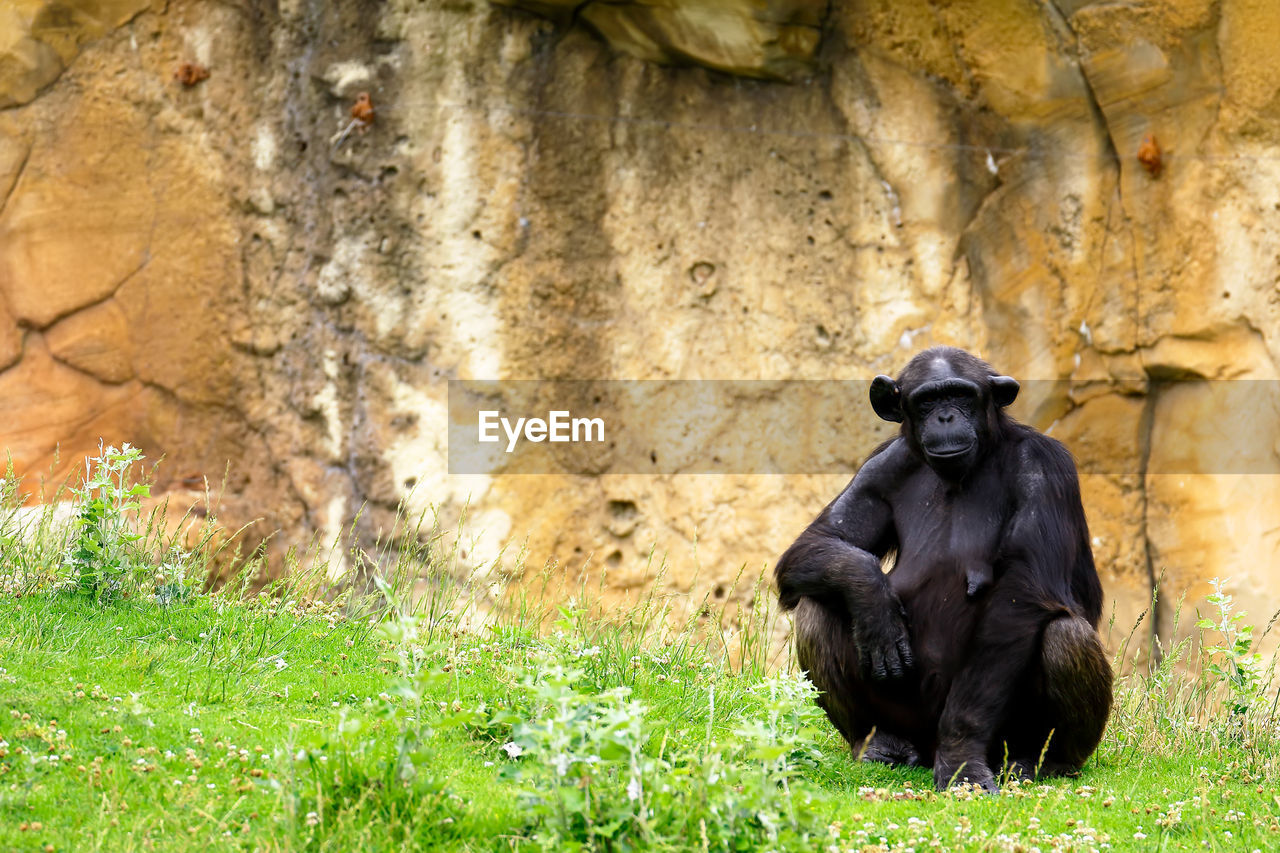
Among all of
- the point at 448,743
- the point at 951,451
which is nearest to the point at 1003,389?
the point at 951,451

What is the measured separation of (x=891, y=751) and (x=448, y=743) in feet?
6.37

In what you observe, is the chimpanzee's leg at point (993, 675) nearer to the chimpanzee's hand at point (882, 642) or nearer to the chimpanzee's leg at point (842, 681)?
the chimpanzee's hand at point (882, 642)

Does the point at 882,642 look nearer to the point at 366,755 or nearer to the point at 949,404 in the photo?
the point at 949,404

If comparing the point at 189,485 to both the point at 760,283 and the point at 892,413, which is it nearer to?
the point at 760,283

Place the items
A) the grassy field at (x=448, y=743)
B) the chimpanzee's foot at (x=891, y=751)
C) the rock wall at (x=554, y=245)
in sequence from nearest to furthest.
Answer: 1. the grassy field at (x=448, y=743)
2. the chimpanzee's foot at (x=891, y=751)
3. the rock wall at (x=554, y=245)

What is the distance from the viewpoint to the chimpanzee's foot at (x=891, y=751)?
5637 mm

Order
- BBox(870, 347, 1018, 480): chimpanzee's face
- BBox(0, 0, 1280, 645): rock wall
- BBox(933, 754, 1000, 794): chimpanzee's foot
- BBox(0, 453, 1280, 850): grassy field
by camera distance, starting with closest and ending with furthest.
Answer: BBox(0, 453, 1280, 850): grassy field < BBox(933, 754, 1000, 794): chimpanzee's foot < BBox(870, 347, 1018, 480): chimpanzee's face < BBox(0, 0, 1280, 645): rock wall

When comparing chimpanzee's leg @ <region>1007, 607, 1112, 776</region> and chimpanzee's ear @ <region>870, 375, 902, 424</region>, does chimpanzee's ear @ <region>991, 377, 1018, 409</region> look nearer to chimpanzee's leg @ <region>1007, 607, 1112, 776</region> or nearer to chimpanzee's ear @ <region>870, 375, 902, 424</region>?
chimpanzee's ear @ <region>870, 375, 902, 424</region>

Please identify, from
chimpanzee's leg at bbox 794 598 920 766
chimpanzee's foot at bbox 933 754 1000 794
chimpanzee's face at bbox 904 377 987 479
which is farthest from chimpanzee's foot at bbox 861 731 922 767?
chimpanzee's face at bbox 904 377 987 479

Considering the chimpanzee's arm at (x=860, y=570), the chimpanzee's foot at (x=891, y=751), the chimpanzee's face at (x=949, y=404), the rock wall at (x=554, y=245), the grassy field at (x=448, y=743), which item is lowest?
the chimpanzee's foot at (x=891, y=751)

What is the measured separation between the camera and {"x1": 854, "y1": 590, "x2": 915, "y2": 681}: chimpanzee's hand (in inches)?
212

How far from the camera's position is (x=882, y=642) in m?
5.38

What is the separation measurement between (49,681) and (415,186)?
19.8 ft

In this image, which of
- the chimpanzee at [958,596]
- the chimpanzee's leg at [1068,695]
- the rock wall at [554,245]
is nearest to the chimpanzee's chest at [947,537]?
the chimpanzee at [958,596]
